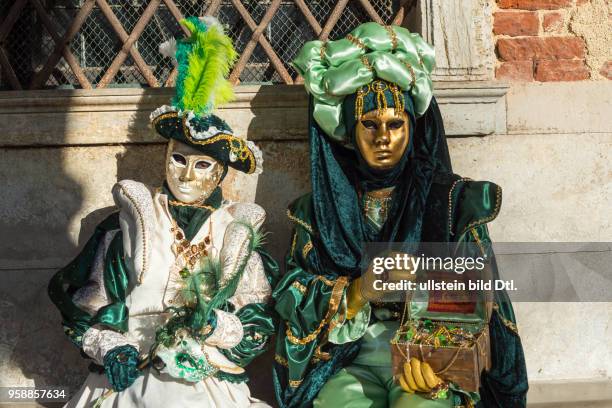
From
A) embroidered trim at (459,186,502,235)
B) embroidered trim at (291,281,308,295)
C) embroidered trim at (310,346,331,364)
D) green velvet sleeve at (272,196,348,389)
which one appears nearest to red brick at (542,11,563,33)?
embroidered trim at (459,186,502,235)

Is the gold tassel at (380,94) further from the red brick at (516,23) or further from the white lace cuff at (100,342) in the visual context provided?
the white lace cuff at (100,342)

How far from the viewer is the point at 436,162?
Answer: 4266mm

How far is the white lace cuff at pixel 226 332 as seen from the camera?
13.1 feet

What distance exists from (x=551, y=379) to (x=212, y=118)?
5.90 feet

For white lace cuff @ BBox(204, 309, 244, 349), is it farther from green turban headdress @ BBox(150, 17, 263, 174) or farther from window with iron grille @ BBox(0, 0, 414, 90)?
window with iron grille @ BBox(0, 0, 414, 90)

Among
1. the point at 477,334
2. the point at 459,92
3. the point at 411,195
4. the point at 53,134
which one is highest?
the point at 459,92

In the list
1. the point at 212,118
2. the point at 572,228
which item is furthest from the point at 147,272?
the point at 572,228

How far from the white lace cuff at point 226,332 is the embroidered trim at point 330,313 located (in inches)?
7.5

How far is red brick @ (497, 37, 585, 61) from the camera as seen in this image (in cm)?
484

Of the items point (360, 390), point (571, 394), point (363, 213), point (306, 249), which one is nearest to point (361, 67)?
point (363, 213)

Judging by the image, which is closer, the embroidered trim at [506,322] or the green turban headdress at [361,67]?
the embroidered trim at [506,322]

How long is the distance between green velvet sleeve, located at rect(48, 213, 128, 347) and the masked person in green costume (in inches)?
23.3

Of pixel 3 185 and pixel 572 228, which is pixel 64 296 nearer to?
pixel 3 185

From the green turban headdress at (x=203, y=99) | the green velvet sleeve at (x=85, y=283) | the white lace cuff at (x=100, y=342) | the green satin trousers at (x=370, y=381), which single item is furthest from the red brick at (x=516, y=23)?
the white lace cuff at (x=100, y=342)
